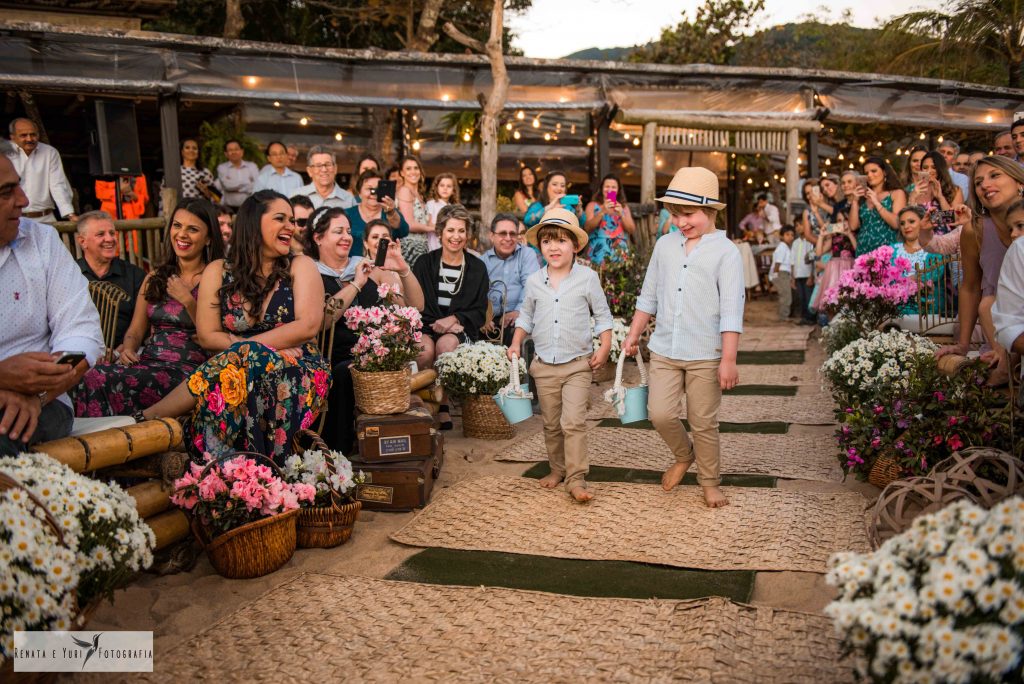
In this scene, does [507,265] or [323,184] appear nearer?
[507,265]

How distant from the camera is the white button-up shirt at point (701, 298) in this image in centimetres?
479

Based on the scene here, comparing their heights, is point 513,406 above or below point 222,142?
below

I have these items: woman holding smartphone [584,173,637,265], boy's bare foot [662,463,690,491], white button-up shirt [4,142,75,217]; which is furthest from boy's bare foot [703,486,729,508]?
white button-up shirt [4,142,75,217]

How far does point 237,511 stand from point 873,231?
7414 mm

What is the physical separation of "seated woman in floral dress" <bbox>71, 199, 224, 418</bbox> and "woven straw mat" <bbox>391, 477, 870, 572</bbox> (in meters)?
1.68

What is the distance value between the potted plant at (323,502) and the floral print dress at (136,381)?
1003 mm

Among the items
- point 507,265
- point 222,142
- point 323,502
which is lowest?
point 323,502

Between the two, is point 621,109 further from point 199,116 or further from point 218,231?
point 218,231

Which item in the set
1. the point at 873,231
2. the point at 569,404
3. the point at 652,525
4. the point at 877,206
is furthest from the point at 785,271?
the point at 652,525

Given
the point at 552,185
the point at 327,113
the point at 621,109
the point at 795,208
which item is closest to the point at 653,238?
the point at 621,109

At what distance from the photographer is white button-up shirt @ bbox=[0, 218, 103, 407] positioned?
3.72 metres

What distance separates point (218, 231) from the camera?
5605mm

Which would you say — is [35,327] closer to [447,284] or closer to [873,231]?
[447,284]

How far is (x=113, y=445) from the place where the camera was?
3.90 metres
